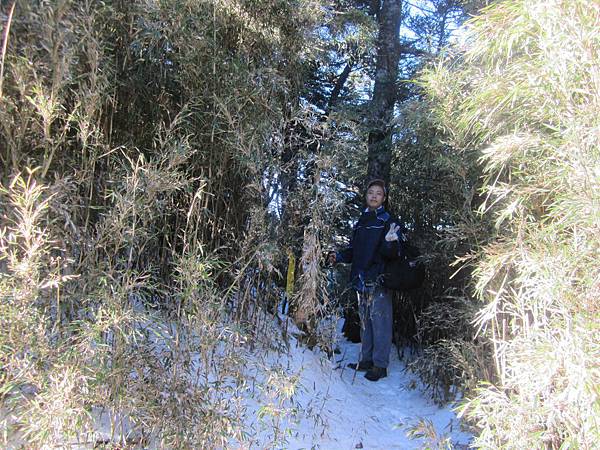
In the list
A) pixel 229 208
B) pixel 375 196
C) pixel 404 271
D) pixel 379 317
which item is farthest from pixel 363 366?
pixel 229 208

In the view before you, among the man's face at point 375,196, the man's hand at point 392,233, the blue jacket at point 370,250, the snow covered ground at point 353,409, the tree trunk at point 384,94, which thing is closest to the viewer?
the snow covered ground at point 353,409

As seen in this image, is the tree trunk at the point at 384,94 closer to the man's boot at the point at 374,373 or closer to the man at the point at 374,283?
the man at the point at 374,283

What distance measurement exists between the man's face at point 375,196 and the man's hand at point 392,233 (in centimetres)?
Result: 26

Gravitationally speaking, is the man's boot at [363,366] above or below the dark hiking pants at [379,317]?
below

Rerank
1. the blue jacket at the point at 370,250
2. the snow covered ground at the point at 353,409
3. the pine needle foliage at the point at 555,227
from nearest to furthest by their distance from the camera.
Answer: the pine needle foliage at the point at 555,227
the snow covered ground at the point at 353,409
the blue jacket at the point at 370,250

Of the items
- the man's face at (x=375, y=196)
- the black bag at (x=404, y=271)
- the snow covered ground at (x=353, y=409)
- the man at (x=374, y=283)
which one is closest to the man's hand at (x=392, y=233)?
the man at (x=374, y=283)

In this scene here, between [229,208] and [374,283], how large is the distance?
1334 mm

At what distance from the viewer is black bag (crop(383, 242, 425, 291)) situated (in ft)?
11.5

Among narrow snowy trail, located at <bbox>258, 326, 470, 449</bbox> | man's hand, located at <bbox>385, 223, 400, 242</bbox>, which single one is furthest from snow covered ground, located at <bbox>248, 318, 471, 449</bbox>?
man's hand, located at <bbox>385, 223, 400, 242</bbox>

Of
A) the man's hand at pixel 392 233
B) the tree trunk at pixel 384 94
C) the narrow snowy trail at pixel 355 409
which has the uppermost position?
the tree trunk at pixel 384 94

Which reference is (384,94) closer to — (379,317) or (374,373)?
(379,317)

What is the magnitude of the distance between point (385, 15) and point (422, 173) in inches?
80.3

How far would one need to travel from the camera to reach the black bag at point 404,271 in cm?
351

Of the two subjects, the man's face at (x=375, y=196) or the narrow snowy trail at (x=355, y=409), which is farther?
the man's face at (x=375, y=196)
